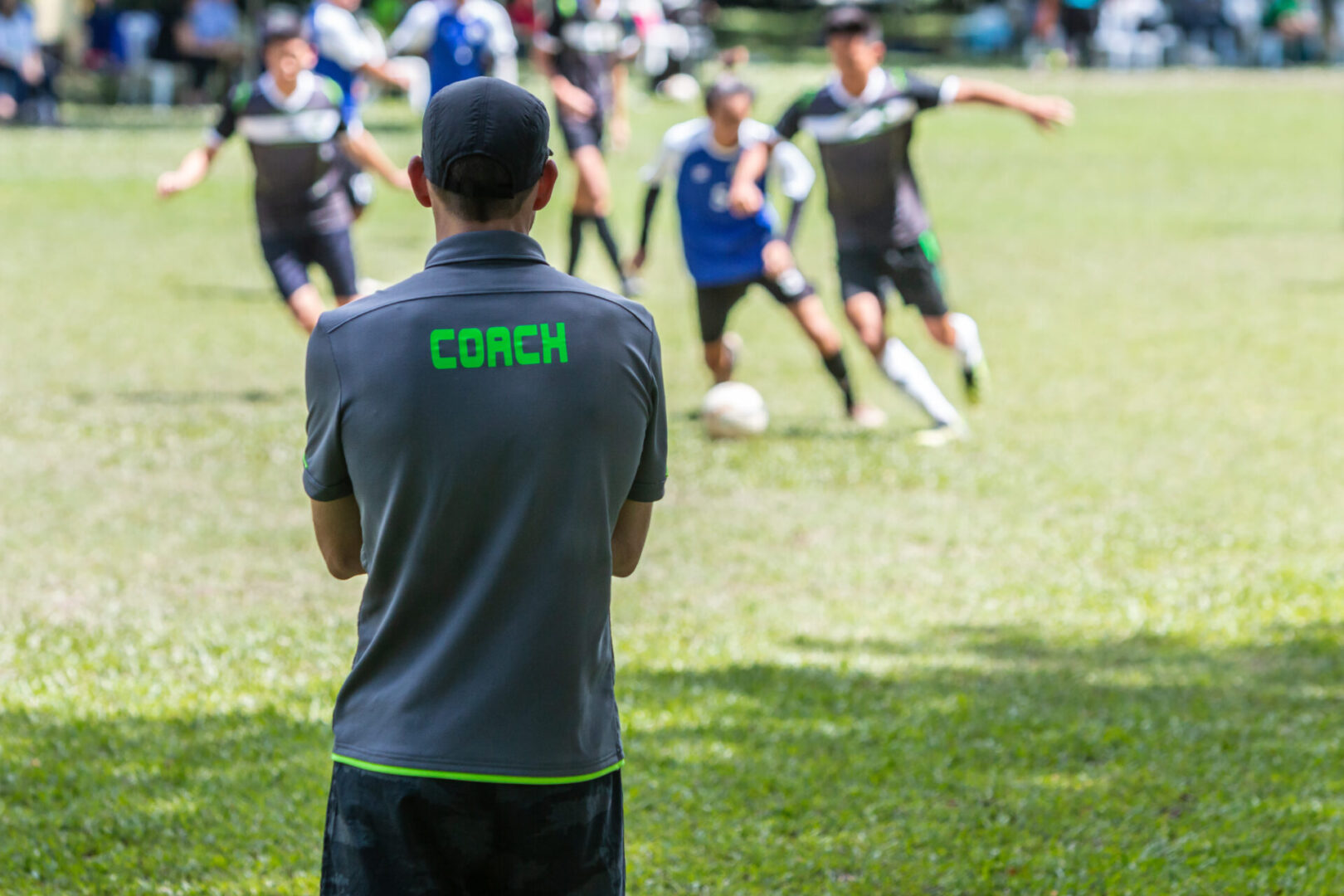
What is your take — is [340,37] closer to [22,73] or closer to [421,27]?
[421,27]

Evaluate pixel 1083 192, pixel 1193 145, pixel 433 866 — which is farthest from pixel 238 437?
pixel 1193 145

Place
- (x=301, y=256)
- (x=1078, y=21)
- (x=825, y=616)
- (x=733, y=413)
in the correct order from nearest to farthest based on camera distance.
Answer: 1. (x=825, y=616)
2. (x=733, y=413)
3. (x=301, y=256)
4. (x=1078, y=21)

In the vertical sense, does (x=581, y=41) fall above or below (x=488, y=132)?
above

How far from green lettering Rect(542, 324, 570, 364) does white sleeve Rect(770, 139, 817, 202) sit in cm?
657

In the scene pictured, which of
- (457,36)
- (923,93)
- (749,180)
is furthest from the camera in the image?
(457,36)

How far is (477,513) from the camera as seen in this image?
2.28 metres

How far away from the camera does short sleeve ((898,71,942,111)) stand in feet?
27.2

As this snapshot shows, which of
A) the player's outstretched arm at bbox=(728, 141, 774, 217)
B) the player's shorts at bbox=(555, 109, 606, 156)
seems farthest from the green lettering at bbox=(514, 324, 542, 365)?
the player's shorts at bbox=(555, 109, 606, 156)

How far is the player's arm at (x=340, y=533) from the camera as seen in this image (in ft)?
8.00

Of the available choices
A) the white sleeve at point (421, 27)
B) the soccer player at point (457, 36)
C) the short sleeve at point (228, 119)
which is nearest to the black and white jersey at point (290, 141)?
the short sleeve at point (228, 119)

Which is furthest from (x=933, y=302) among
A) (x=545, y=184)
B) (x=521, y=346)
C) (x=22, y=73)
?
(x=22, y=73)

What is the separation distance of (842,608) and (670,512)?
141cm

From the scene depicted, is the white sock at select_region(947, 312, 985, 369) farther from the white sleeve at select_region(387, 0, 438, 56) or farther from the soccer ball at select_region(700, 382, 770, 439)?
the white sleeve at select_region(387, 0, 438, 56)

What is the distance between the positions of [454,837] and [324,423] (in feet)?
2.10
